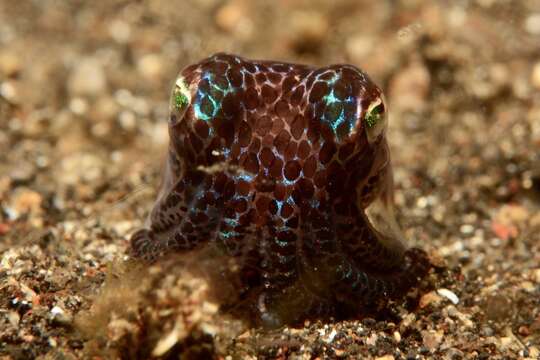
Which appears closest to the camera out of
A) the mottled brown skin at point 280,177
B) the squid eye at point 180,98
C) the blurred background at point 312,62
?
the mottled brown skin at point 280,177

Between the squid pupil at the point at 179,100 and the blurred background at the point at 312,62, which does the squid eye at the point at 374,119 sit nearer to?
the squid pupil at the point at 179,100

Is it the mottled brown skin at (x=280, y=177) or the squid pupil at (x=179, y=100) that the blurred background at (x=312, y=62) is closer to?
the mottled brown skin at (x=280, y=177)

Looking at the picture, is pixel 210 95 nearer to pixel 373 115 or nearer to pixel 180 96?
pixel 180 96

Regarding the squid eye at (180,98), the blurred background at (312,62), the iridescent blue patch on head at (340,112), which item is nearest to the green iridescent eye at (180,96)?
the squid eye at (180,98)

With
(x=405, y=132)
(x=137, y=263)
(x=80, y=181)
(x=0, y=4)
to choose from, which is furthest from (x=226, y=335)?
(x=0, y=4)

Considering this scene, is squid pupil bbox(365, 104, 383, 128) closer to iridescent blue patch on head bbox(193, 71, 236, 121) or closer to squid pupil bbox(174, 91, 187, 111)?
iridescent blue patch on head bbox(193, 71, 236, 121)

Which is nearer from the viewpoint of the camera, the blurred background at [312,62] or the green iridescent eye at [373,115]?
the green iridescent eye at [373,115]

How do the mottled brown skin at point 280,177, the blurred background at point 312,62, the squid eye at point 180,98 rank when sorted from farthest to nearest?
the blurred background at point 312,62
the squid eye at point 180,98
the mottled brown skin at point 280,177

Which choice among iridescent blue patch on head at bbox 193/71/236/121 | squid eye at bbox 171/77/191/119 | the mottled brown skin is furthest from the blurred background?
iridescent blue patch on head at bbox 193/71/236/121
